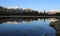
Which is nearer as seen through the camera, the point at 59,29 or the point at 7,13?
the point at 59,29

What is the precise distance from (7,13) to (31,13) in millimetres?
26545

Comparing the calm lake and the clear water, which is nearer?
the calm lake

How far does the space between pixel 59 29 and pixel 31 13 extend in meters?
158

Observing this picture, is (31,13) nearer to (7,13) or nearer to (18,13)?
(18,13)

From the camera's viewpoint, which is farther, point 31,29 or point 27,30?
point 31,29

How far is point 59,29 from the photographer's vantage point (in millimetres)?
18188

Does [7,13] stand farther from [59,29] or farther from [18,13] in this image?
[59,29]

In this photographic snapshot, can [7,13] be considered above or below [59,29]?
below

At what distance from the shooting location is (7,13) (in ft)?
550

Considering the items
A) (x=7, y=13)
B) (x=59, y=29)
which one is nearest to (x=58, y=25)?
(x=59, y=29)

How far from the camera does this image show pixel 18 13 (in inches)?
6870

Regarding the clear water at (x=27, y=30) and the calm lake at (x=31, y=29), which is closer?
the calm lake at (x=31, y=29)

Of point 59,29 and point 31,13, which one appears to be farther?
point 31,13

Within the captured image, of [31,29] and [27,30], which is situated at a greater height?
[27,30]
